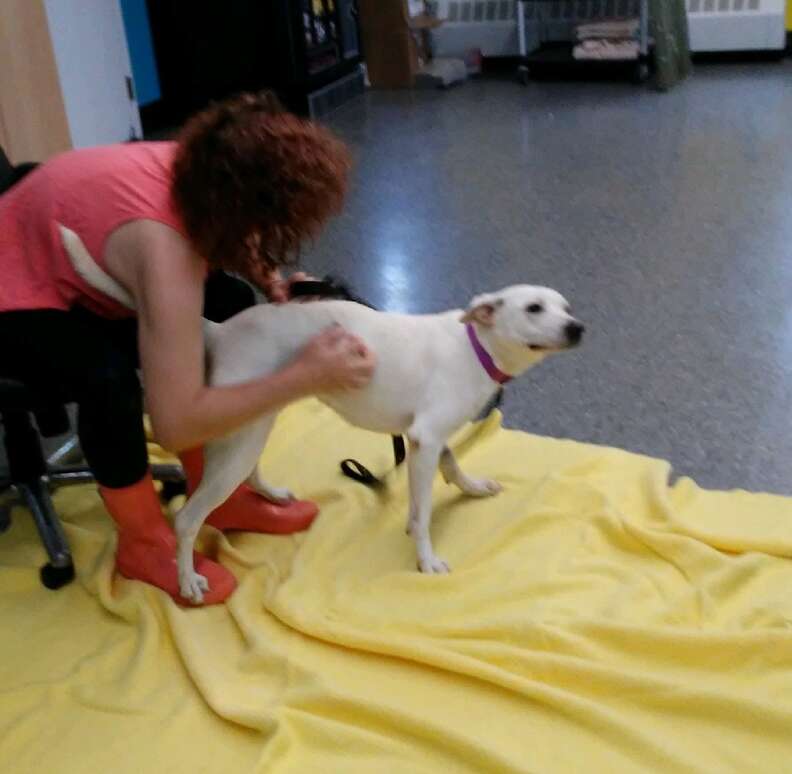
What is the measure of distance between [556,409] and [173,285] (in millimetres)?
1050

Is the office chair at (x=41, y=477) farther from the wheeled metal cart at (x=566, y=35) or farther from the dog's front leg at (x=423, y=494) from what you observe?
the wheeled metal cart at (x=566, y=35)

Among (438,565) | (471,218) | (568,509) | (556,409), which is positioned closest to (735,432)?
(556,409)

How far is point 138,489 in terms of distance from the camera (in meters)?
1.47

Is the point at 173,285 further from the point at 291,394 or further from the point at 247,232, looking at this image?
the point at 291,394

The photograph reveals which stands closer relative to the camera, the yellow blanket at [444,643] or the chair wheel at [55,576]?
the yellow blanket at [444,643]

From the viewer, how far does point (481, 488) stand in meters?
1.70

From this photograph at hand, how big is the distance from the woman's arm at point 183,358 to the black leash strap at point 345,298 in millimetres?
253

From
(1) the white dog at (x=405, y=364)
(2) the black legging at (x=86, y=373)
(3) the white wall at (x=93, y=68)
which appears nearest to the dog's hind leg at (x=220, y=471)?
(1) the white dog at (x=405, y=364)

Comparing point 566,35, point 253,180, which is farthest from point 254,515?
point 566,35

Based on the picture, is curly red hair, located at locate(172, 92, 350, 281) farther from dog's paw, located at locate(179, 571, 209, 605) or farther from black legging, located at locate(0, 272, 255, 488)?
dog's paw, located at locate(179, 571, 209, 605)

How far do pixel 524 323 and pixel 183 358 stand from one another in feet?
1.68

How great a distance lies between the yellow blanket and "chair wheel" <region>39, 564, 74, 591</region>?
0.9 inches

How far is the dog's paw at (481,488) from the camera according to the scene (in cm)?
170

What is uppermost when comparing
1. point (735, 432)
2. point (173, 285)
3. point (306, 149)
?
point (306, 149)
